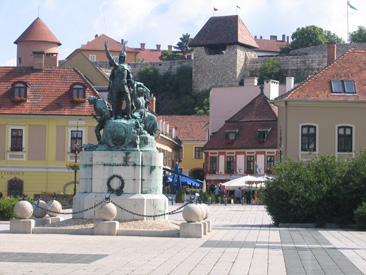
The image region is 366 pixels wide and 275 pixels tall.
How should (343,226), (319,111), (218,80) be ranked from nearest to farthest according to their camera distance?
(343,226)
(319,111)
(218,80)

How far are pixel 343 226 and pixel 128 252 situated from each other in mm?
11480

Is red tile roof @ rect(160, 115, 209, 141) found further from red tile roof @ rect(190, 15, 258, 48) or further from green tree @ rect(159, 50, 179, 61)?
green tree @ rect(159, 50, 179, 61)

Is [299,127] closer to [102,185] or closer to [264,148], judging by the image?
[264,148]

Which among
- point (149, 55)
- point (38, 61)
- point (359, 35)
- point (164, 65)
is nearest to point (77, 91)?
point (38, 61)

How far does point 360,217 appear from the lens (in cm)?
2514

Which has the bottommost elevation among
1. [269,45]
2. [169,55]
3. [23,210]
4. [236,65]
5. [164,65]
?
[23,210]

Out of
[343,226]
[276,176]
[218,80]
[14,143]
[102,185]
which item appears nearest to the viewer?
[102,185]

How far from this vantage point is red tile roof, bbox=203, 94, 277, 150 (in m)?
66.2

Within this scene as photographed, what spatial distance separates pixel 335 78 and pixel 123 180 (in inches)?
1120

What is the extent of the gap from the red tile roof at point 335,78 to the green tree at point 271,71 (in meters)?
63.2

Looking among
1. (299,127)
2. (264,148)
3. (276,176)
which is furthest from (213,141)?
(276,176)

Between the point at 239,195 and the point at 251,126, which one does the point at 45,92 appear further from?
the point at 251,126

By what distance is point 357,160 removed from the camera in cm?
2727

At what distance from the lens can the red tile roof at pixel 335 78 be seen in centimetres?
4784
